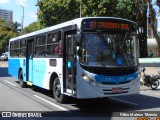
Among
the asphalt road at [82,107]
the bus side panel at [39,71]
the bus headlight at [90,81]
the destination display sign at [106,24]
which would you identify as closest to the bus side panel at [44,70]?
the bus side panel at [39,71]

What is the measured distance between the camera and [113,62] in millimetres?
11344

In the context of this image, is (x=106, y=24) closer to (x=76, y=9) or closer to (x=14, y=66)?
(x=14, y=66)

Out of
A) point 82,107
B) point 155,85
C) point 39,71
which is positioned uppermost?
point 39,71

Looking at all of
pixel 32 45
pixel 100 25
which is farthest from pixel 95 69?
pixel 32 45

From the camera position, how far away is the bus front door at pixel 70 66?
11.5 meters

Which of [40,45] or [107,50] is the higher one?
[40,45]

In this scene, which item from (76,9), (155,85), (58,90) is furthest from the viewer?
(76,9)

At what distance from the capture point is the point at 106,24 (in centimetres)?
1159

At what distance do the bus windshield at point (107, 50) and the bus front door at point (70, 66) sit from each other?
2.05 feet

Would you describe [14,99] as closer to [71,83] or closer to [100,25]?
[71,83]

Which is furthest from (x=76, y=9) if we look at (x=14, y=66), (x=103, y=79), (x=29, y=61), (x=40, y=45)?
(x=103, y=79)

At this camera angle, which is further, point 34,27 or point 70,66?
point 34,27

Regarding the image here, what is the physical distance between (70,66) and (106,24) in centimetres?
185

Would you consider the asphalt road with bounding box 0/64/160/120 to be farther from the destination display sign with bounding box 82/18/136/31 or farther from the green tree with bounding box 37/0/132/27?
the green tree with bounding box 37/0/132/27
